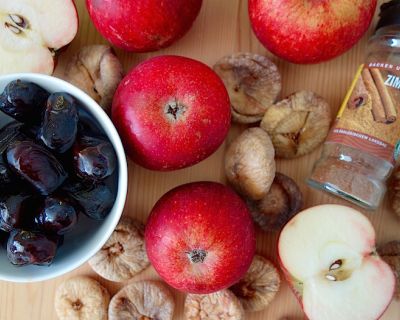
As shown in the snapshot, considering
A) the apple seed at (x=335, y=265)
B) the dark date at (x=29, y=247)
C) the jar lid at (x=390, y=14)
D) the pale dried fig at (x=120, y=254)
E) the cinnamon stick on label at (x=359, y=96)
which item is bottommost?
the pale dried fig at (x=120, y=254)

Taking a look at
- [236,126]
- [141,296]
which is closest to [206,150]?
[236,126]

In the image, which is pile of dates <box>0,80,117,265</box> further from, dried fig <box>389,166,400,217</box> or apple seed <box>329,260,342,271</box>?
dried fig <box>389,166,400,217</box>

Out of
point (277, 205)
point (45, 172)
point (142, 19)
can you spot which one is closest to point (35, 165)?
point (45, 172)

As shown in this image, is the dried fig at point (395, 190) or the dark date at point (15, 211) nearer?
the dark date at point (15, 211)

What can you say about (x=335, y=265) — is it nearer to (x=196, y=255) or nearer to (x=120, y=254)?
(x=196, y=255)

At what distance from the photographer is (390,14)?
0.72 m

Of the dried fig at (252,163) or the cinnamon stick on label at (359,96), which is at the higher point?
the cinnamon stick on label at (359,96)

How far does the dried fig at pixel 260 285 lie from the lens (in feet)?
2.54

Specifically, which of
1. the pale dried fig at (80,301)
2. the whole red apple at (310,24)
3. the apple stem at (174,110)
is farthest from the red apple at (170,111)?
the pale dried fig at (80,301)

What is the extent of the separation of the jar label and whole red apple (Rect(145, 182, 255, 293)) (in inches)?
7.0

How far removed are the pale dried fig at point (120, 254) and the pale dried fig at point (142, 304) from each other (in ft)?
0.09

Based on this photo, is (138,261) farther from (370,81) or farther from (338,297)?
(370,81)

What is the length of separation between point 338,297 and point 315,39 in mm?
334

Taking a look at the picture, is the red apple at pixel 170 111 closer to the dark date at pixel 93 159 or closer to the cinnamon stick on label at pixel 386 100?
the dark date at pixel 93 159
